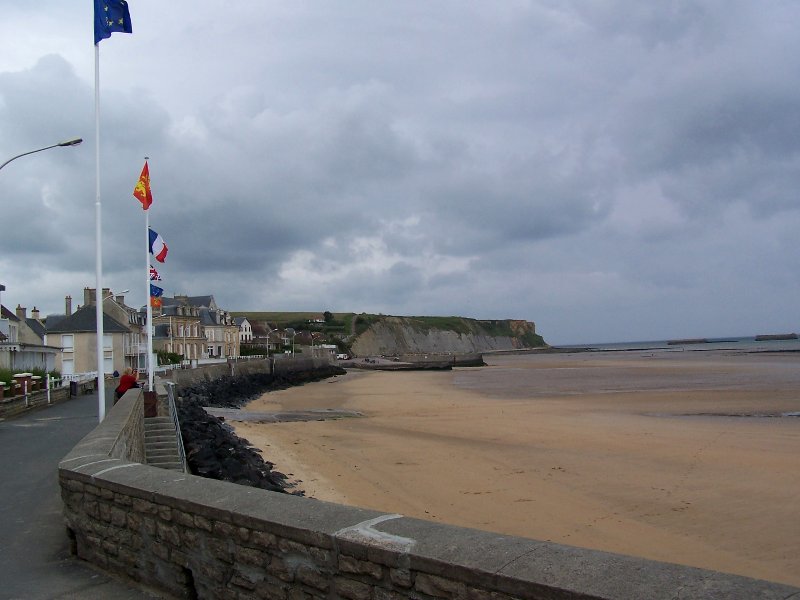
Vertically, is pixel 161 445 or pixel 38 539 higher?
pixel 38 539

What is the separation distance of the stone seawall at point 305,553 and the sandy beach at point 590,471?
5.69 m

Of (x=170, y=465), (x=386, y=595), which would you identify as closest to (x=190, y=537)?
(x=386, y=595)

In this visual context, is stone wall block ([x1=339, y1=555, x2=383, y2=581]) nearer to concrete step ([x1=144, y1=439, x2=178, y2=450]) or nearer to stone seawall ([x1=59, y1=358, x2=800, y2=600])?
stone seawall ([x1=59, y1=358, x2=800, y2=600])

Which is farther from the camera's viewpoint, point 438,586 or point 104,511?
point 104,511

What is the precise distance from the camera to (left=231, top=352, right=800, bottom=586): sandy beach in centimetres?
916

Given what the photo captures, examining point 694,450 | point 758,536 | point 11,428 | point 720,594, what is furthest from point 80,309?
point 720,594

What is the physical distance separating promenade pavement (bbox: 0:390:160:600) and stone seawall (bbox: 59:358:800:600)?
180 mm

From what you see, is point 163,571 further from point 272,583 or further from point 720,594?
→ point 720,594

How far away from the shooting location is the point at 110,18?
1139cm

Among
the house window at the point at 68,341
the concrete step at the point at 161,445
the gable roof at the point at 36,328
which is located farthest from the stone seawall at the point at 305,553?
the gable roof at the point at 36,328

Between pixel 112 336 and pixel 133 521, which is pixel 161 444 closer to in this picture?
pixel 133 521

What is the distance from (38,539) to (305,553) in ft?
14.4

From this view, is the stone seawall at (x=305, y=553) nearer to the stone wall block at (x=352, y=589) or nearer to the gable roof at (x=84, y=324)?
the stone wall block at (x=352, y=589)

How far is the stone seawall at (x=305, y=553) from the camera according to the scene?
8.79ft
